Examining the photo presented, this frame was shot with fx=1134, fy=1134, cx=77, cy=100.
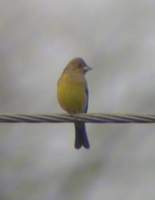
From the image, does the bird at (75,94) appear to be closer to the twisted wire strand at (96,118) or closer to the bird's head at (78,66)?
the bird's head at (78,66)

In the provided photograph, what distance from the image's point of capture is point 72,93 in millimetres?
10008

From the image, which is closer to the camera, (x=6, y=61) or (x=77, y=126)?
(x=77, y=126)

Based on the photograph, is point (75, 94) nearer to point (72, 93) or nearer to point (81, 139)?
point (72, 93)

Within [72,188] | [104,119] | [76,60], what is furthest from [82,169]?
[104,119]

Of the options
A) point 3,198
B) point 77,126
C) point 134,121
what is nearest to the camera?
point 134,121

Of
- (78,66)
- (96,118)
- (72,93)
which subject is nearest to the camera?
(96,118)

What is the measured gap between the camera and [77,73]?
10.2m

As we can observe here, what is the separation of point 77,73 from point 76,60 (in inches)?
7.8

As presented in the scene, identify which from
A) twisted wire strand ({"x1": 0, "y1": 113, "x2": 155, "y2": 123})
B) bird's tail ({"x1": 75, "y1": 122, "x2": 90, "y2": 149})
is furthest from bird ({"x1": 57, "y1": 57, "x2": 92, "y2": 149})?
twisted wire strand ({"x1": 0, "y1": 113, "x2": 155, "y2": 123})

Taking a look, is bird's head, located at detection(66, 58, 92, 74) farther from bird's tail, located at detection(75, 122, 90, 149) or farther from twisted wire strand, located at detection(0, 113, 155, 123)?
twisted wire strand, located at detection(0, 113, 155, 123)

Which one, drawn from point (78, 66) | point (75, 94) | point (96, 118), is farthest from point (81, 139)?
point (96, 118)

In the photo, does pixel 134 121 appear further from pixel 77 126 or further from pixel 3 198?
pixel 3 198

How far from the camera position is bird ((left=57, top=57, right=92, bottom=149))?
992cm

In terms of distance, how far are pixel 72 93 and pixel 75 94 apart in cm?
3
